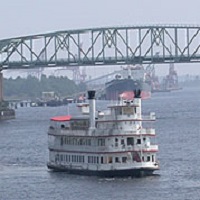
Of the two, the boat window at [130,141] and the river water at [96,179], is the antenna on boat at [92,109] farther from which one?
the river water at [96,179]

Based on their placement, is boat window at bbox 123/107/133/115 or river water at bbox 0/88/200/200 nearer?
river water at bbox 0/88/200/200

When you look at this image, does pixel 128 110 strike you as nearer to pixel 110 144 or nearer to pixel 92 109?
pixel 110 144

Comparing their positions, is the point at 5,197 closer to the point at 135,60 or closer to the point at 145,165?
the point at 145,165

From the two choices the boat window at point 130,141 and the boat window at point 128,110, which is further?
the boat window at point 128,110

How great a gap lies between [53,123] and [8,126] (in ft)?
197

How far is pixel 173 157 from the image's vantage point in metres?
89.9

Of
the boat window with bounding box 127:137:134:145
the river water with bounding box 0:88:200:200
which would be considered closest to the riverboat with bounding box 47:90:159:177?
the boat window with bounding box 127:137:134:145

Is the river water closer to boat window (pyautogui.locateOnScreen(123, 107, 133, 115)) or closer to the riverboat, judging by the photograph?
the riverboat

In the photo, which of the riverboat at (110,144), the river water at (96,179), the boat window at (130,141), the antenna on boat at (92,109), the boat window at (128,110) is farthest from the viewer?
the antenna on boat at (92,109)

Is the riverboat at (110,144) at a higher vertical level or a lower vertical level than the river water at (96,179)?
higher

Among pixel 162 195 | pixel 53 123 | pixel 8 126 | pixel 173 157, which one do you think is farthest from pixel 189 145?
pixel 8 126

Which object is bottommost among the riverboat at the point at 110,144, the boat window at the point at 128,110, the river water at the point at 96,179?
the river water at the point at 96,179

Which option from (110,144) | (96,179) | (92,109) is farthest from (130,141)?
(92,109)

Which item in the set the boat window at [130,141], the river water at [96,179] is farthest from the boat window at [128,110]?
the river water at [96,179]
